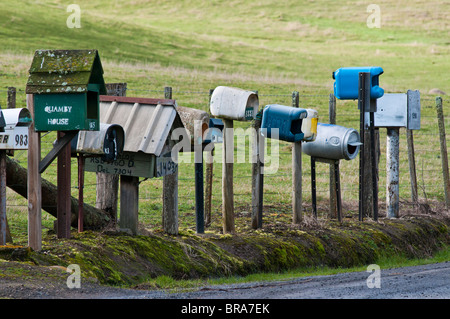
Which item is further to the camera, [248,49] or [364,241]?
[248,49]

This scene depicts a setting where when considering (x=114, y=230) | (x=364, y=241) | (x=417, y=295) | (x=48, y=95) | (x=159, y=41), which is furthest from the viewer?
(x=159, y=41)

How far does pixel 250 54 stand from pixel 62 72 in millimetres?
38004

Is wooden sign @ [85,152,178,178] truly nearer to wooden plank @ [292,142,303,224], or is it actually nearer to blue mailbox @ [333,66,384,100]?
wooden plank @ [292,142,303,224]

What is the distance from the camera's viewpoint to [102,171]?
344 inches

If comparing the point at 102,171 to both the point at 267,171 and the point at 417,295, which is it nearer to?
the point at 417,295

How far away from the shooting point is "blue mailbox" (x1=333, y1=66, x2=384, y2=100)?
1108 centimetres

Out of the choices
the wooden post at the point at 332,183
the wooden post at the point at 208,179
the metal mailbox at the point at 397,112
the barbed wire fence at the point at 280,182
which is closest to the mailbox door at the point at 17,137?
the barbed wire fence at the point at 280,182

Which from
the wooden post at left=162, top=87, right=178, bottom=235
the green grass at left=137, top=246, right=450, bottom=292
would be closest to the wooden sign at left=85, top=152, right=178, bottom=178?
the wooden post at left=162, top=87, right=178, bottom=235

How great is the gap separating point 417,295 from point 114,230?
138 inches

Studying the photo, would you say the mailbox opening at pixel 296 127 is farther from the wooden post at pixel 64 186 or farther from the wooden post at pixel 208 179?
the wooden post at pixel 64 186

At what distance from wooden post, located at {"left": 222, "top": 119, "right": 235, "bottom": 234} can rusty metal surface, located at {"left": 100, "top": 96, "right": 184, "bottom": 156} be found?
970mm

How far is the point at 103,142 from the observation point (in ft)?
26.4

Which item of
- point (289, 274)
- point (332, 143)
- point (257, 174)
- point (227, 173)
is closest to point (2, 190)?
point (227, 173)

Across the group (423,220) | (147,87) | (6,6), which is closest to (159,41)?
(6,6)
